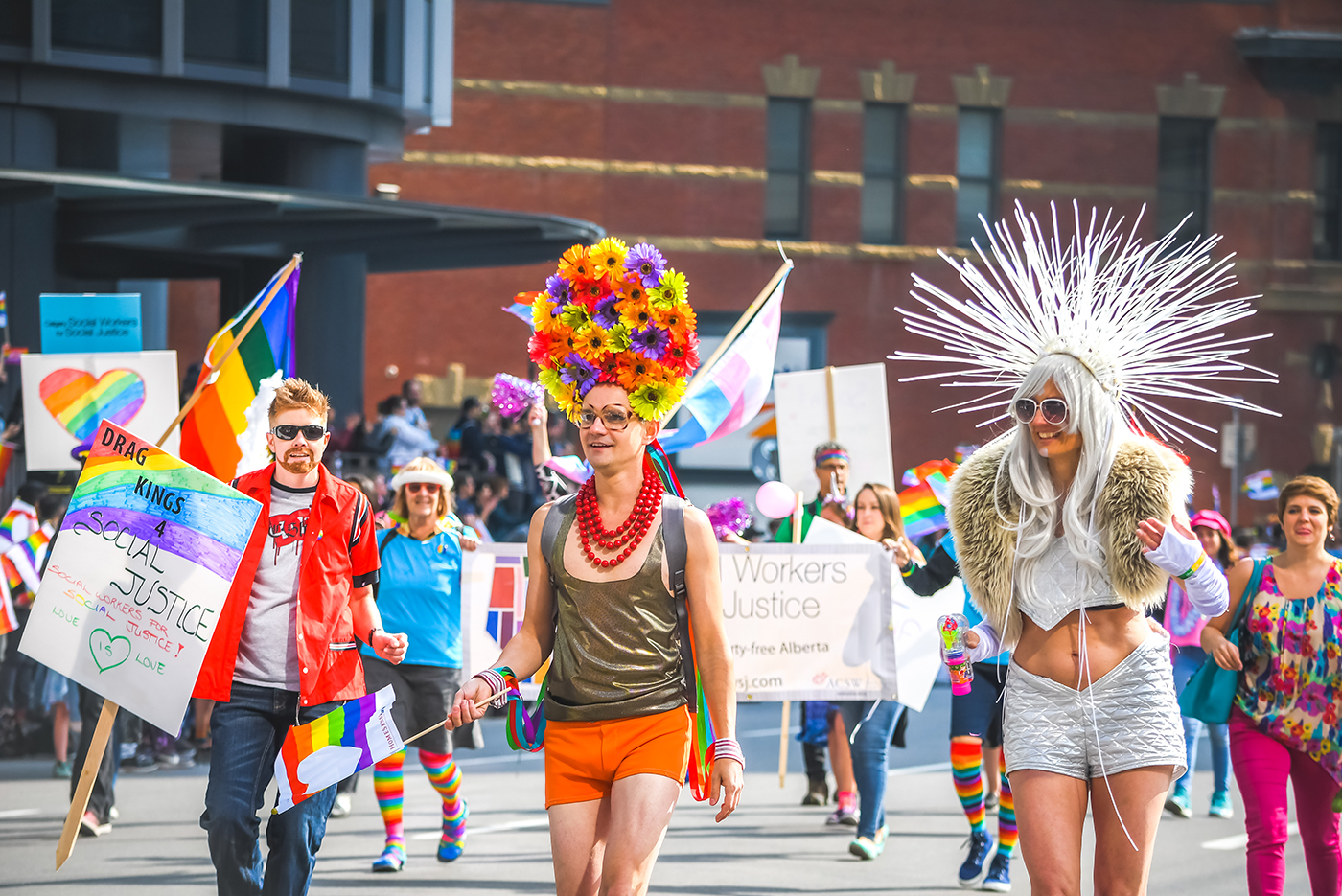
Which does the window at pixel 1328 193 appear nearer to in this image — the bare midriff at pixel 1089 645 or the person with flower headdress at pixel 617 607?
the bare midriff at pixel 1089 645

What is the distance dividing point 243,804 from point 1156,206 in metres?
26.3

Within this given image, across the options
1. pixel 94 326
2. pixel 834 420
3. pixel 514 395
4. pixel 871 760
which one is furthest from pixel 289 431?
pixel 834 420

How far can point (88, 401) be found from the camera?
33.3 feet

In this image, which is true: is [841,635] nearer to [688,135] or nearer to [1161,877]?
[1161,877]

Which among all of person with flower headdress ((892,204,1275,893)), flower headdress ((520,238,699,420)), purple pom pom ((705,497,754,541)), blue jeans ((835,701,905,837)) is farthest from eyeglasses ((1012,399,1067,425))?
purple pom pom ((705,497,754,541))

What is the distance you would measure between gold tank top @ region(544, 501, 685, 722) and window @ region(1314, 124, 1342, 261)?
91.8 ft

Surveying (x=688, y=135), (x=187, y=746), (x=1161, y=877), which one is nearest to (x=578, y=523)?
(x=1161, y=877)

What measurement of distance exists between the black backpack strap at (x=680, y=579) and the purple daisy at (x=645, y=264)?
0.68 meters

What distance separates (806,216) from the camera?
28.0 m

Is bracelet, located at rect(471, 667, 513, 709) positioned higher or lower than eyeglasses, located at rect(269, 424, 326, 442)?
lower

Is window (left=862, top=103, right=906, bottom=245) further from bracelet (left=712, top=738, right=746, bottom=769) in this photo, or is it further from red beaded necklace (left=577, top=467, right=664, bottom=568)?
bracelet (left=712, top=738, right=746, bottom=769)

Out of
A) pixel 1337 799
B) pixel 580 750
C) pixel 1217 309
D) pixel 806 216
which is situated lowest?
pixel 1337 799

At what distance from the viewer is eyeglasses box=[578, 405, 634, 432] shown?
4.86m

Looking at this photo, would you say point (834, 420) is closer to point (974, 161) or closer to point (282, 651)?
point (282, 651)
